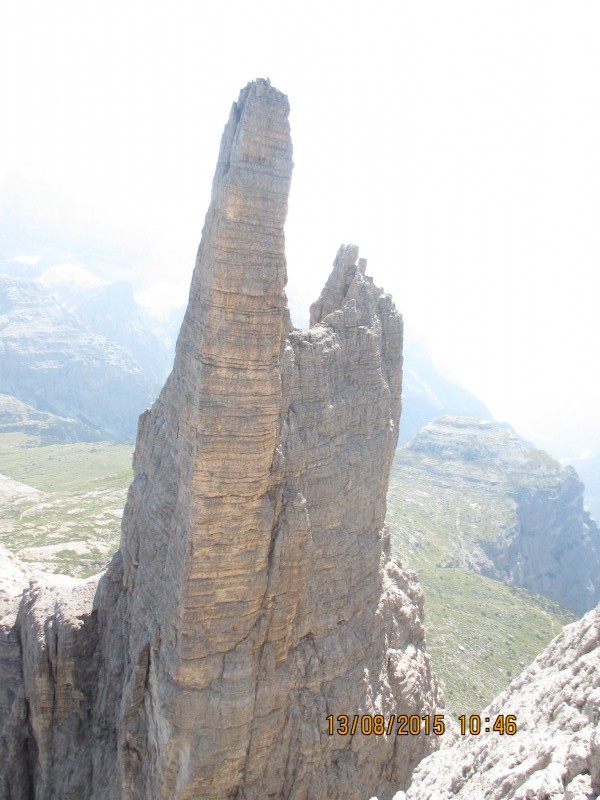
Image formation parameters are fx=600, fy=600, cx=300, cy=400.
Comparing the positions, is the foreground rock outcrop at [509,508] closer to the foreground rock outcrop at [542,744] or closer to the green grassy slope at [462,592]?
the green grassy slope at [462,592]

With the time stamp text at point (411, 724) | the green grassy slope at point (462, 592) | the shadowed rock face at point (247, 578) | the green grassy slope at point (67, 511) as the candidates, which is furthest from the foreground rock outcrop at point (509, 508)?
the shadowed rock face at point (247, 578)

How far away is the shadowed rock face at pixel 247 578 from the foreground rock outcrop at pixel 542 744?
6694 mm

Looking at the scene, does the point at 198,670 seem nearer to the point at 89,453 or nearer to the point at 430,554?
the point at 430,554

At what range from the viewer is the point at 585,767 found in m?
12.8

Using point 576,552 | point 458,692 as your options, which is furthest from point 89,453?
point 458,692

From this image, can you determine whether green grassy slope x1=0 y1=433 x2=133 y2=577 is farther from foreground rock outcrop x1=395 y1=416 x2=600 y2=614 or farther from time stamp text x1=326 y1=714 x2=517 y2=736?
foreground rock outcrop x1=395 y1=416 x2=600 y2=614

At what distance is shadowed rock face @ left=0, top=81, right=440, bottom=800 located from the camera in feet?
73.9

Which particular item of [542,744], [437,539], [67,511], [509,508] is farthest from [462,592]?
[542,744]

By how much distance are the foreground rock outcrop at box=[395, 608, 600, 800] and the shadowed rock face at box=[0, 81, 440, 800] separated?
669 centimetres

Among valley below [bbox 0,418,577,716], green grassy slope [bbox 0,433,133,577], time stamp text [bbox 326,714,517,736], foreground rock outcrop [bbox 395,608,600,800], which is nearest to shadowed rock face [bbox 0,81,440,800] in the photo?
time stamp text [bbox 326,714,517,736]

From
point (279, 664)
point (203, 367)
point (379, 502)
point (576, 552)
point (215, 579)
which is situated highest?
point (203, 367)

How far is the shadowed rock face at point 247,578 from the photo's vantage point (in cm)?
2252

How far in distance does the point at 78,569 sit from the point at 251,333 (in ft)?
203

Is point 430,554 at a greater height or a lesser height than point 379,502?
lesser
